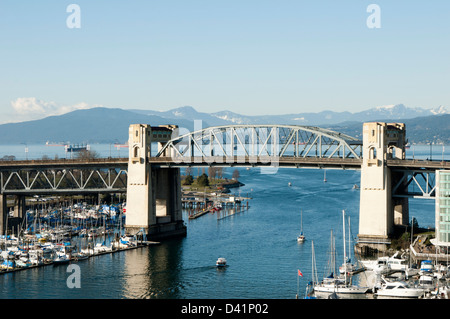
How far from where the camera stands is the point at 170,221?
7888 cm

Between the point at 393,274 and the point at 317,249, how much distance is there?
41.9 ft

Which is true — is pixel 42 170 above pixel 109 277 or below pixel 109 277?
above

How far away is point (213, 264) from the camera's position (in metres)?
61.2

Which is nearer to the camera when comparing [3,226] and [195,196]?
[3,226]

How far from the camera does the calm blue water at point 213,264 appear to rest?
5169 centimetres

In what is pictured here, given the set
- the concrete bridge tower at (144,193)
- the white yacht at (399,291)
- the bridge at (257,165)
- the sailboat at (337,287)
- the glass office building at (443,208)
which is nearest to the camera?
the white yacht at (399,291)

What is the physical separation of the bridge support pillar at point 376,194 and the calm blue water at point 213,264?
344 cm

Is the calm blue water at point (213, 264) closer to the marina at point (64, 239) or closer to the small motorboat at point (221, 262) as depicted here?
the small motorboat at point (221, 262)

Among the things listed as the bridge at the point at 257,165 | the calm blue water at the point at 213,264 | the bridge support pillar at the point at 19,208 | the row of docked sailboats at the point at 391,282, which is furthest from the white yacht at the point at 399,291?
the bridge support pillar at the point at 19,208

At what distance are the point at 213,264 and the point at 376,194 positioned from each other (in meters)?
17.2

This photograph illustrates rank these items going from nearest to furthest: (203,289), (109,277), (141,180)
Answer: (203,289) < (109,277) < (141,180)

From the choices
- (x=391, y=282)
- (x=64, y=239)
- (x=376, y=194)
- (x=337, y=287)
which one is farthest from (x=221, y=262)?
(x=64, y=239)
